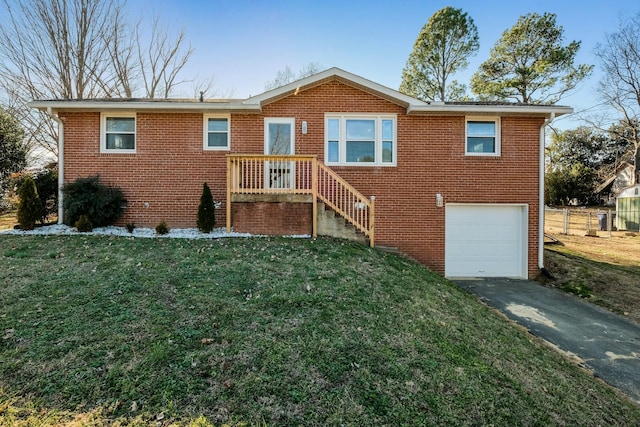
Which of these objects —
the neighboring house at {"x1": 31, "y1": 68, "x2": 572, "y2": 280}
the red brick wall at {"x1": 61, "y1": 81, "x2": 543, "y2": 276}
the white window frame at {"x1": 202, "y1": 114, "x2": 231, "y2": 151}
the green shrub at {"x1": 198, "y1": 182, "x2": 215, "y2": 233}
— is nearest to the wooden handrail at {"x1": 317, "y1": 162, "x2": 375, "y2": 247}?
the neighboring house at {"x1": 31, "y1": 68, "x2": 572, "y2": 280}

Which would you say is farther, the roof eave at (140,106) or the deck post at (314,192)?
the roof eave at (140,106)

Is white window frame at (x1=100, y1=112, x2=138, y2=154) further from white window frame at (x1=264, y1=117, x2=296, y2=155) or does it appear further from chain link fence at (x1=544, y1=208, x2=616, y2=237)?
chain link fence at (x1=544, y1=208, x2=616, y2=237)

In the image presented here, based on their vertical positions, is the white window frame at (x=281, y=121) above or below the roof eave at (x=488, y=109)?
below

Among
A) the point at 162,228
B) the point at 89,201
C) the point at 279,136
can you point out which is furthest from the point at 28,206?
the point at 279,136

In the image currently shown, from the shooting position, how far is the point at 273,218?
8.62 m

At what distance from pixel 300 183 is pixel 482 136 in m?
5.63

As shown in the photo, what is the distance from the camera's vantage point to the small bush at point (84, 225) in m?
8.51

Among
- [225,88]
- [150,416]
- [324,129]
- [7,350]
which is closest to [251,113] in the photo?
[324,129]

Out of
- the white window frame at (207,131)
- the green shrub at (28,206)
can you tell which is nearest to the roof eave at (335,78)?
the white window frame at (207,131)

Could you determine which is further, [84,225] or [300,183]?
[300,183]

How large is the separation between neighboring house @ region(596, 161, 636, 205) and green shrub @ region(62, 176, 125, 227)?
34.8 metres

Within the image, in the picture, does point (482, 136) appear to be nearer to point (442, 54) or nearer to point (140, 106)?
point (140, 106)

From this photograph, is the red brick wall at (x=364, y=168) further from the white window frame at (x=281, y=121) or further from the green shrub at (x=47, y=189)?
the green shrub at (x=47, y=189)

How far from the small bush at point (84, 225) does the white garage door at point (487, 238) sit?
9924mm
